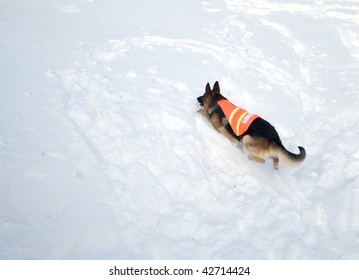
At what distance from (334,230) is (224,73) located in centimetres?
450

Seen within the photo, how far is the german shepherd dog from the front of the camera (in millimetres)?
5027

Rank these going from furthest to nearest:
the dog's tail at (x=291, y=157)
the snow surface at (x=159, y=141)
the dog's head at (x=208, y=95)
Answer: the dog's head at (x=208, y=95)
the dog's tail at (x=291, y=157)
the snow surface at (x=159, y=141)

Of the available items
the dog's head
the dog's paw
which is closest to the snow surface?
the dog's paw

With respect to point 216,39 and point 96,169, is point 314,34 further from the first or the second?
point 96,169

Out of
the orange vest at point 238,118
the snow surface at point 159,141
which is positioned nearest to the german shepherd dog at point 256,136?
A: the orange vest at point 238,118

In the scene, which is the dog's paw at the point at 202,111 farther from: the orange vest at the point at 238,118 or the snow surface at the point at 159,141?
the orange vest at the point at 238,118

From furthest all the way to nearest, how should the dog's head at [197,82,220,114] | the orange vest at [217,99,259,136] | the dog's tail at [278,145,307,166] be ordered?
the dog's head at [197,82,220,114] → the orange vest at [217,99,259,136] → the dog's tail at [278,145,307,166]

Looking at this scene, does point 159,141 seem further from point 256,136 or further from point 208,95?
point 256,136

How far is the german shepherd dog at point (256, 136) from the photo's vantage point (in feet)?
16.5

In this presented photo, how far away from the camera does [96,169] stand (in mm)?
4418

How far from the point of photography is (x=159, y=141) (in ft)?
17.1

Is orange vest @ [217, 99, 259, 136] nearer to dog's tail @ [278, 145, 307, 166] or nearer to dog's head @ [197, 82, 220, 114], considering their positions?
dog's head @ [197, 82, 220, 114]

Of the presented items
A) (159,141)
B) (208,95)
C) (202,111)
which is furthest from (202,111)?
(159,141)

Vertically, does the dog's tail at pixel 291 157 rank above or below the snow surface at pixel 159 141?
above
